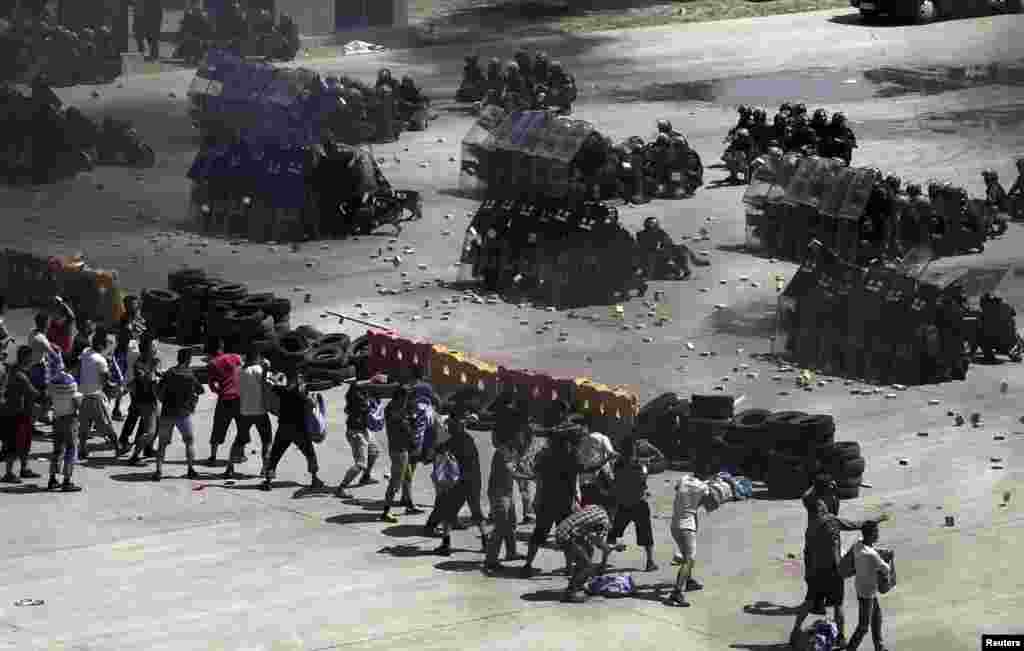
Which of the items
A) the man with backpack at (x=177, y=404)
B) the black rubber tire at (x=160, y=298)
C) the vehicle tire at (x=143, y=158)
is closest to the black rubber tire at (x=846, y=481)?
the man with backpack at (x=177, y=404)

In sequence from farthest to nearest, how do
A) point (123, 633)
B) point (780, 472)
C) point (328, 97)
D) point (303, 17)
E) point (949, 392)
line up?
point (303, 17) < point (328, 97) < point (949, 392) < point (780, 472) < point (123, 633)

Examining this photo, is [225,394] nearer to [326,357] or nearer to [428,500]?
[428,500]

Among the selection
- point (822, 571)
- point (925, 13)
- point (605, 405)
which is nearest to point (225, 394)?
point (605, 405)

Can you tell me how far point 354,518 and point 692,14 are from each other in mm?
43885

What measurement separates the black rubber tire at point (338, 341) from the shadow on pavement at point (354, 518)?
6840mm

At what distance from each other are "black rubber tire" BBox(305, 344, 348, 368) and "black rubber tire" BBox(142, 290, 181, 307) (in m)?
2.99

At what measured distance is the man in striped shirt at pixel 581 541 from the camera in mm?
27078

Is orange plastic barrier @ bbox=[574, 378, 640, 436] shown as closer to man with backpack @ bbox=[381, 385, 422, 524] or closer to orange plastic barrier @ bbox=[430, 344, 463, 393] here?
orange plastic barrier @ bbox=[430, 344, 463, 393]

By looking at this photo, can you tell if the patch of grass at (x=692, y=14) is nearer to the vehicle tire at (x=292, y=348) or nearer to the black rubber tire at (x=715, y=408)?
the vehicle tire at (x=292, y=348)

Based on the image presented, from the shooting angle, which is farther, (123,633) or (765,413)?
(765,413)

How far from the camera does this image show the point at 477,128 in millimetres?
51625

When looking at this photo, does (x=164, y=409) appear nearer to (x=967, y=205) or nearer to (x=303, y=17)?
(x=967, y=205)

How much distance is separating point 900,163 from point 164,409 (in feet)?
82.2

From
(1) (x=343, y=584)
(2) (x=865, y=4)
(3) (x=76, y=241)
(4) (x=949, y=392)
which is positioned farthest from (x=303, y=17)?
(1) (x=343, y=584)
